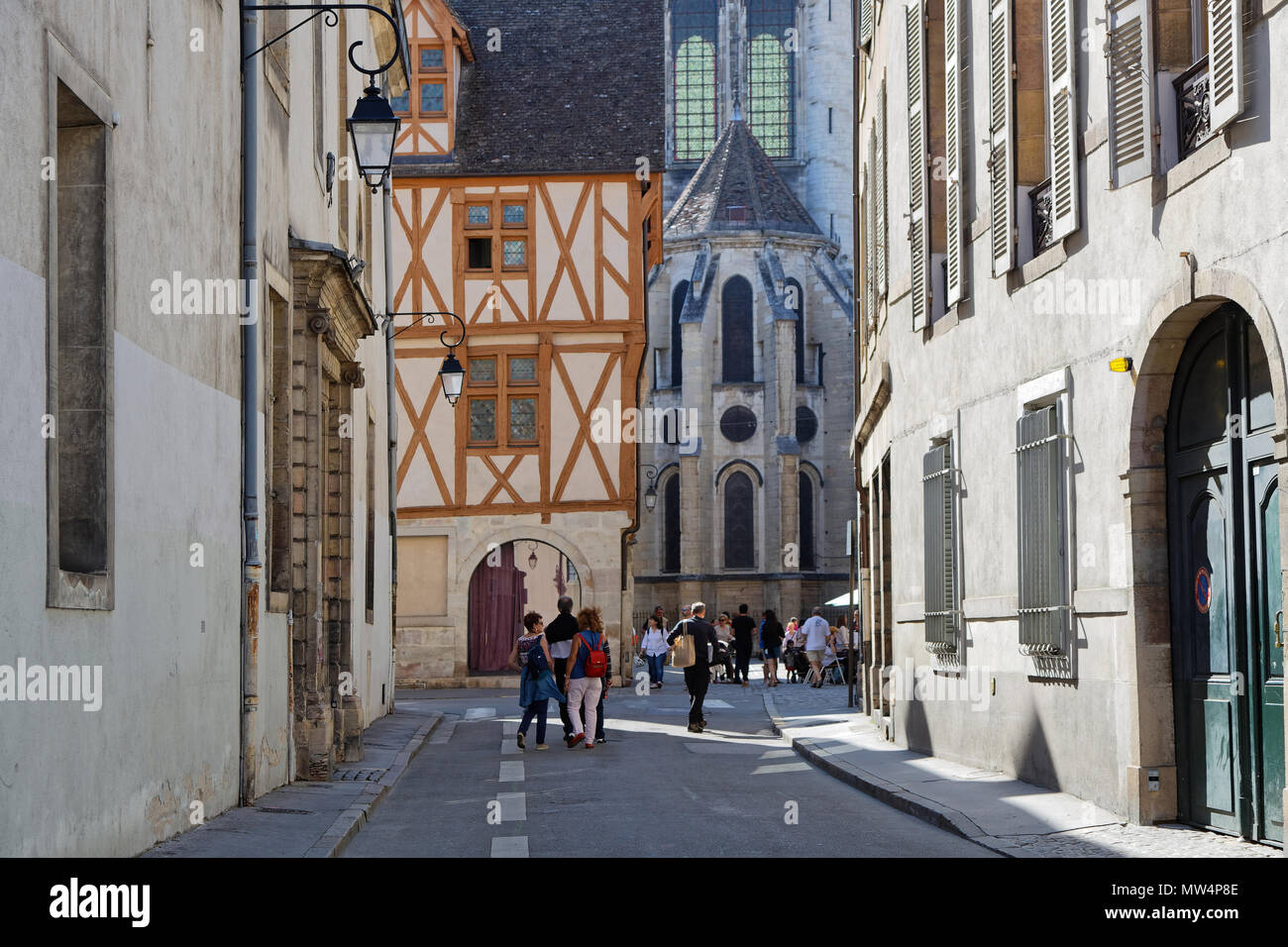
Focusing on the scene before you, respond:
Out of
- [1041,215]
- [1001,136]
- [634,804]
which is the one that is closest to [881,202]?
[1001,136]

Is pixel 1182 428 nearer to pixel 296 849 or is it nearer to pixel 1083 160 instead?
pixel 1083 160

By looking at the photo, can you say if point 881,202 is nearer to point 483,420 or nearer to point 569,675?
point 569,675

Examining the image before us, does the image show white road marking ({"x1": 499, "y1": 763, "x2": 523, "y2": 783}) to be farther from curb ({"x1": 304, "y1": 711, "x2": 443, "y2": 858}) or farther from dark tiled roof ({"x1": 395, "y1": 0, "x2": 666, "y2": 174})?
dark tiled roof ({"x1": 395, "y1": 0, "x2": 666, "y2": 174})

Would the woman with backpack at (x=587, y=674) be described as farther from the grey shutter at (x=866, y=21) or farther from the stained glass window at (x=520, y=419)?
the stained glass window at (x=520, y=419)

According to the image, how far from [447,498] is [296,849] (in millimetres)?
24201

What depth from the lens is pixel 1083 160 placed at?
12102 millimetres

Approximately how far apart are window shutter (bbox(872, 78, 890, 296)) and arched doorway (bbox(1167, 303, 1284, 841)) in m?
9.88

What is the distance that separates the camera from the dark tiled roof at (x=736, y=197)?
64.2 metres

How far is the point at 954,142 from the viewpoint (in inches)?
632

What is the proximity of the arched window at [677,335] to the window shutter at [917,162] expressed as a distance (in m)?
43.7

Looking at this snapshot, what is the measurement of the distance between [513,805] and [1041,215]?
580cm

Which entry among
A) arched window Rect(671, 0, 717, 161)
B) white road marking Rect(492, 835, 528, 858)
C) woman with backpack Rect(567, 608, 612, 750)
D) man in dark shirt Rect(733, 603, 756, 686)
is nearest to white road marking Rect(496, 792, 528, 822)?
white road marking Rect(492, 835, 528, 858)

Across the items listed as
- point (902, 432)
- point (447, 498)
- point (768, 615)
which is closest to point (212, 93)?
point (902, 432)
